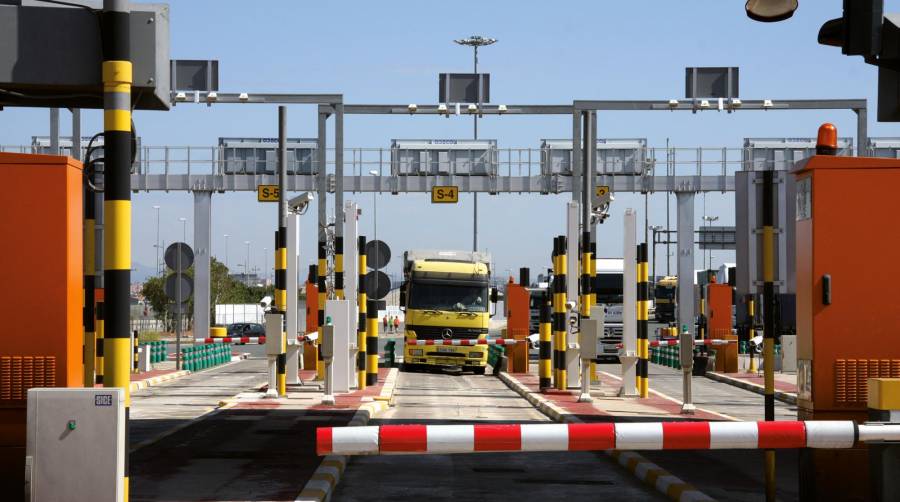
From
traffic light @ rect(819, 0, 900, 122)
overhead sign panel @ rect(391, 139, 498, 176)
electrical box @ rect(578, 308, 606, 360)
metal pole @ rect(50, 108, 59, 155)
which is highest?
overhead sign panel @ rect(391, 139, 498, 176)

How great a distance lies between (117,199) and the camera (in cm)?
941

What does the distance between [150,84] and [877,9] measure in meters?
5.24

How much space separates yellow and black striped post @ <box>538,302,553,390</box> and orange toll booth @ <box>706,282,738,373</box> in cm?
1054

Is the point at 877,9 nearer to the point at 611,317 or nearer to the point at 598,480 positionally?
the point at 598,480

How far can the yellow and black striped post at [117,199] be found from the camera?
9414 mm

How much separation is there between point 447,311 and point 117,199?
1161 inches

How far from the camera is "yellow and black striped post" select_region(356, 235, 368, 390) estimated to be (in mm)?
27016

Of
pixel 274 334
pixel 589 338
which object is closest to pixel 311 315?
pixel 274 334

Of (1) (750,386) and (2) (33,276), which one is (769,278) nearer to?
(2) (33,276)

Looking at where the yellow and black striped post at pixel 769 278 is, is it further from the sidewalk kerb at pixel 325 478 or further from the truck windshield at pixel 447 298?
the truck windshield at pixel 447 298

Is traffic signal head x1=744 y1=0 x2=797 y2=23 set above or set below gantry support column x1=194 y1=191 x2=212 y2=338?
above

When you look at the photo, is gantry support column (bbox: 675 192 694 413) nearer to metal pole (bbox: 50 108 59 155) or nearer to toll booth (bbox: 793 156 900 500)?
metal pole (bbox: 50 108 59 155)

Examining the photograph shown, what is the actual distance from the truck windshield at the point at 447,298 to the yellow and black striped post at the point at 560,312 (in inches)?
441

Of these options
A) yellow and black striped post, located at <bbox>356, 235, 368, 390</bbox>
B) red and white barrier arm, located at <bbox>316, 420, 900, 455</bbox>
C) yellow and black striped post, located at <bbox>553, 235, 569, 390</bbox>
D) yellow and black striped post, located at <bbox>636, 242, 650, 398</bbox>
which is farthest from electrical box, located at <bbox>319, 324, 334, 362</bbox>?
red and white barrier arm, located at <bbox>316, 420, 900, 455</bbox>
